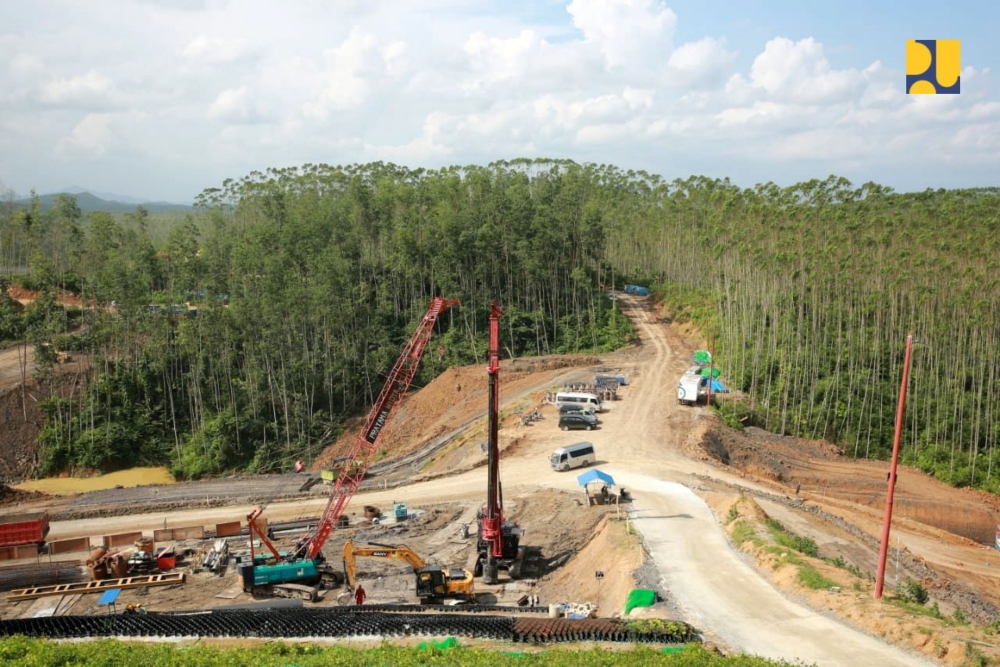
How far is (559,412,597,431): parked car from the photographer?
137ft

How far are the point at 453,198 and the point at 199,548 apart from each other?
49154 millimetres

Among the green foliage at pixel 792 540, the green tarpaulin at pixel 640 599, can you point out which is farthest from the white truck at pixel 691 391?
the green tarpaulin at pixel 640 599

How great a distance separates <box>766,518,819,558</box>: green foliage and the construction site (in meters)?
0.22

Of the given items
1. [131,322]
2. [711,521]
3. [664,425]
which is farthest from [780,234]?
[131,322]

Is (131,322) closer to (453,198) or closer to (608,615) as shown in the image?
(453,198)

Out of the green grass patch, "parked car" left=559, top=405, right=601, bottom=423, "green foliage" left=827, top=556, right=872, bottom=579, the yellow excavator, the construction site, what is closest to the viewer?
the green grass patch

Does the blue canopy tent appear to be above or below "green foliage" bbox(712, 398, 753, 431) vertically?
above

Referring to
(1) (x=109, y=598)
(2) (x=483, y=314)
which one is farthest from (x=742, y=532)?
(2) (x=483, y=314)

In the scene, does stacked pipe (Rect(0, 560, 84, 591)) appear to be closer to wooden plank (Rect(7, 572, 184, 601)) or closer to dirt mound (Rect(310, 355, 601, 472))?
wooden plank (Rect(7, 572, 184, 601))

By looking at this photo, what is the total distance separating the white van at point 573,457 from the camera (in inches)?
1425

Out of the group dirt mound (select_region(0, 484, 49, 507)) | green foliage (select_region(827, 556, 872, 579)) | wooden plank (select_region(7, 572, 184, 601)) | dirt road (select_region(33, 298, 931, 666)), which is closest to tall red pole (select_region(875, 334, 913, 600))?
dirt road (select_region(33, 298, 931, 666))

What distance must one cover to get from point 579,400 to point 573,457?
980 cm

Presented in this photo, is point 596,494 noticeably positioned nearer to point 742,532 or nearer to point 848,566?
point 742,532

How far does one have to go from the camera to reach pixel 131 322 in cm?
5778
